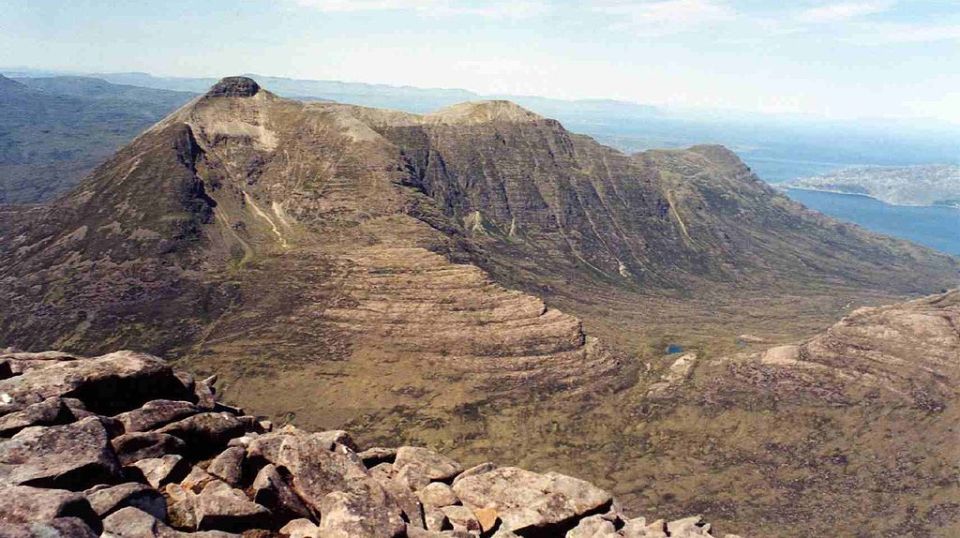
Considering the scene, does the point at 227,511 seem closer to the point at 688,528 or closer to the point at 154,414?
the point at 154,414

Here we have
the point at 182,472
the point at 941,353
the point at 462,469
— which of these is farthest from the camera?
the point at 941,353

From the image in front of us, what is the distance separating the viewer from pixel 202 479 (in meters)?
28.7

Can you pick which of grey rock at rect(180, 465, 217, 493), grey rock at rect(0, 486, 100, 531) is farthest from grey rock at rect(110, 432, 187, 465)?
grey rock at rect(0, 486, 100, 531)

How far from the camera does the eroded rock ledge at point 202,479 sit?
78.0ft

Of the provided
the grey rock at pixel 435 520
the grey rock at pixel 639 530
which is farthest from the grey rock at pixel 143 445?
the grey rock at pixel 639 530

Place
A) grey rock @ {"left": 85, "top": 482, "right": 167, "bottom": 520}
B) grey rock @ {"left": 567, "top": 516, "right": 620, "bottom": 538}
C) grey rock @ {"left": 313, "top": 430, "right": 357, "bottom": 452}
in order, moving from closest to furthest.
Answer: grey rock @ {"left": 85, "top": 482, "right": 167, "bottom": 520} < grey rock @ {"left": 567, "top": 516, "right": 620, "bottom": 538} < grey rock @ {"left": 313, "top": 430, "right": 357, "bottom": 452}

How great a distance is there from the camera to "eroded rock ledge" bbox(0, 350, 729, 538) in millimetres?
23766

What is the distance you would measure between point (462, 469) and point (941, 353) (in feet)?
686

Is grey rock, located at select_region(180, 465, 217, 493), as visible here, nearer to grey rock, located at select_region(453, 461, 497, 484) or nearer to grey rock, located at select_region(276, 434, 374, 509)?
grey rock, located at select_region(276, 434, 374, 509)

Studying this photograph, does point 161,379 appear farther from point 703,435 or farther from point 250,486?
point 703,435

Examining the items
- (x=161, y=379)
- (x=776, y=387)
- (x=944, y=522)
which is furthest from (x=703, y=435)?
(x=161, y=379)

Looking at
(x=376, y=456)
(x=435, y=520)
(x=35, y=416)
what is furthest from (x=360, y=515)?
(x=35, y=416)

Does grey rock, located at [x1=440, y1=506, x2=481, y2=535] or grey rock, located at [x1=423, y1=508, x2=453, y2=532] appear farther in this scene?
grey rock, located at [x1=440, y1=506, x2=481, y2=535]

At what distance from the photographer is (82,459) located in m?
25.4
